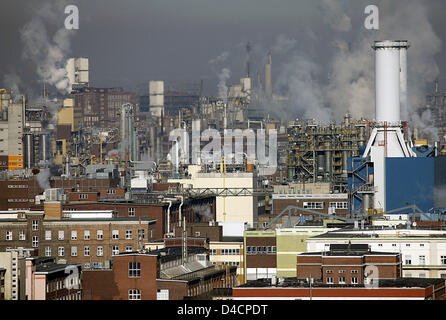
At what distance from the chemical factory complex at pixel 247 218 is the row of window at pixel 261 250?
0.04 metres

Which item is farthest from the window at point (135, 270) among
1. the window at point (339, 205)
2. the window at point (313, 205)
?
the window at point (313, 205)

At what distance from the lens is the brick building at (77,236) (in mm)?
43688

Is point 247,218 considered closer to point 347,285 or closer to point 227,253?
point 227,253

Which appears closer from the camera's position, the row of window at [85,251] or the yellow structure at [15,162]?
the row of window at [85,251]

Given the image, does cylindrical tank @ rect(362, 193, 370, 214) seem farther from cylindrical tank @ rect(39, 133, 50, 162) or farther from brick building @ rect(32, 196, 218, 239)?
cylindrical tank @ rect(39, 133, 50, 162)

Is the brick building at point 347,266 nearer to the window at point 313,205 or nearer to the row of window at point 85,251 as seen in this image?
the row of window at point 85,251

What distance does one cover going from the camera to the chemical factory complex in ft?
106

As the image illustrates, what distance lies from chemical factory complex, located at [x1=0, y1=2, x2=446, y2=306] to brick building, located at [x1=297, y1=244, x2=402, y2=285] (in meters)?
0.03

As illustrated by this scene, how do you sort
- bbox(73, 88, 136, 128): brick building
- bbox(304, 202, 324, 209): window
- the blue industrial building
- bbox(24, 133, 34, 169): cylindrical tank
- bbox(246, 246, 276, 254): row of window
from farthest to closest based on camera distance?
bbox(73, 88, 136, 128): brick building → bbox(24, 133, 34, 169): cylindrical tank → bbox(304, 202, 324, 209): window → the blue industrial building → bbox(246, 246, 276, 254): row of window

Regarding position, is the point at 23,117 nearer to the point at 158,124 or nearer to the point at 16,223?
the point at 158,124

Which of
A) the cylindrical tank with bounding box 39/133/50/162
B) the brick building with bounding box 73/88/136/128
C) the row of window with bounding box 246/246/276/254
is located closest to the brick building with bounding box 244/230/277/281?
the row of window with bounding box 246/246/276/254

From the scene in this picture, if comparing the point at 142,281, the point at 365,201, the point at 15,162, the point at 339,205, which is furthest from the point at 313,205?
the point at 15,162
